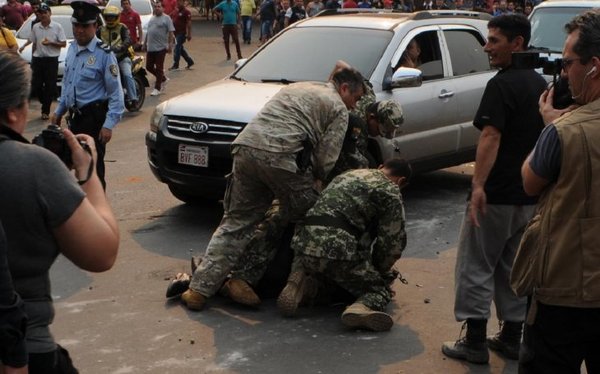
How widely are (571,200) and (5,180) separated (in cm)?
206

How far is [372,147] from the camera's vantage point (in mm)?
8555

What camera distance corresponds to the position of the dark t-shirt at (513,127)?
17.4ft

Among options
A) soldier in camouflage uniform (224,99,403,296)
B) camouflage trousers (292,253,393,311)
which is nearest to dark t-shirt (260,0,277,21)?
soldier in camouflage uniform (224,99,403,296)

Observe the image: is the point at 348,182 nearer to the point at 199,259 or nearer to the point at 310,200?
the point at 310,200

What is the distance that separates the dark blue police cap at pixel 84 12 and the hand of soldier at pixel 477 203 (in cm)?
402

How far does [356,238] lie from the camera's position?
20.3ft

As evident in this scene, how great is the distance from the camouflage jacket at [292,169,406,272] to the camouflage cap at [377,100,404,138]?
0.61 m

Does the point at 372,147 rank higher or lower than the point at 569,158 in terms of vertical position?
lower

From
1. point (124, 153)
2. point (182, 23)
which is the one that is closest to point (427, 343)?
point (124, 153)

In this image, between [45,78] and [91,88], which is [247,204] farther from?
[45,78]

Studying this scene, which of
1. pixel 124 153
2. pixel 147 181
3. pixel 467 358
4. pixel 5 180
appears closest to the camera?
pixel 5 180

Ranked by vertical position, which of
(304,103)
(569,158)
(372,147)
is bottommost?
(372,147)

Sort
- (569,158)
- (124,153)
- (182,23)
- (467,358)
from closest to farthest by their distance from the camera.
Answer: (569,158)
(467,358)
(124,153)
(182,23)

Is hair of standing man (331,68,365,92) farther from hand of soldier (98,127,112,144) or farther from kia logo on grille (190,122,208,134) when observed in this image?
hand of soldier (98,127,112,144)
